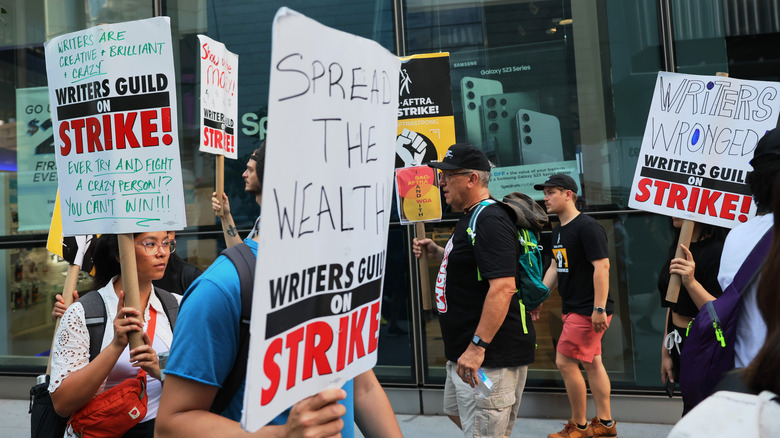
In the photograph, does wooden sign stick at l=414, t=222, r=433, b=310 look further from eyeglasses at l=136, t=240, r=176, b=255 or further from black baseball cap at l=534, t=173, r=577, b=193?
eyeglasses at l=136, t=240, r=176, b=255

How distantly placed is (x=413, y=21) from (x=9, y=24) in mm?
4761

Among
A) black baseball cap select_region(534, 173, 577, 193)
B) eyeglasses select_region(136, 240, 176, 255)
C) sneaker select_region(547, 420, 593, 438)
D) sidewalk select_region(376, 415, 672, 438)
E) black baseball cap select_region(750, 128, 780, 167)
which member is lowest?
sidewalk select_region(376, 415, 672, 438)

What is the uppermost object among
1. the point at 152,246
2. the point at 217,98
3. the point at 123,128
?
the point at 217,98

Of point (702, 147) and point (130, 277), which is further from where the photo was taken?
point (702, 147)

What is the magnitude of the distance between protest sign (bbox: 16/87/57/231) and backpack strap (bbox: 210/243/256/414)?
6.79m

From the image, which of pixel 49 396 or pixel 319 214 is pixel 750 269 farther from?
pixel 49 396

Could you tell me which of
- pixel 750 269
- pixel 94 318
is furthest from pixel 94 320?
pixel 750 269

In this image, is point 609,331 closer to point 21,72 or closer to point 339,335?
point 339,335

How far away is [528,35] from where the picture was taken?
6.64 meters

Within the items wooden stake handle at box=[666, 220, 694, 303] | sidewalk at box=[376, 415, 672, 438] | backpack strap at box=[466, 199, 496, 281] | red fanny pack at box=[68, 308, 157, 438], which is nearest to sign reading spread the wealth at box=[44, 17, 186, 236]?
red fanny pack at box=[68, 308, 157, 438]

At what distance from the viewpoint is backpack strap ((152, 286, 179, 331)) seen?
3.21 metres

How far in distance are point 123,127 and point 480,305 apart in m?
2.11

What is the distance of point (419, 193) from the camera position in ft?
18.1

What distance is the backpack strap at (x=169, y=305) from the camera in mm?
3205
